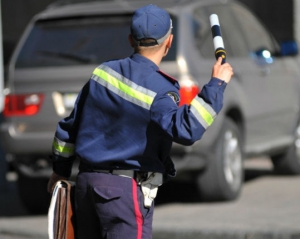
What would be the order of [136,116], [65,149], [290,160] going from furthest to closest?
[290,160], [65,149], [136,116]

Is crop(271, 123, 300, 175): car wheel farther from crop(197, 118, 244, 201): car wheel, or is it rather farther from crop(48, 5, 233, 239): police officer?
crop(48, 5, 233, 239): police officer

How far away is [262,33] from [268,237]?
3.16 meters

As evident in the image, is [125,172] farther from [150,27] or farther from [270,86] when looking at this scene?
[270,86]

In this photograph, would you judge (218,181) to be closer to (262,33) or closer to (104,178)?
(262,33)

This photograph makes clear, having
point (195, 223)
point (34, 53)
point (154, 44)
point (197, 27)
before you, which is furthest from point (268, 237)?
point (154, 44)

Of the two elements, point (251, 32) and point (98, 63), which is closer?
point (98, 63)

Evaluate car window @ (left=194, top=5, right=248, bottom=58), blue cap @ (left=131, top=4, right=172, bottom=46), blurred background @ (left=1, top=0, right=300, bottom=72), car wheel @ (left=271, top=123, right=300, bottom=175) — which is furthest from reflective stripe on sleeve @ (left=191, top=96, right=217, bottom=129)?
blurred background @ (left=1, top=0, right=300, bottom=72)

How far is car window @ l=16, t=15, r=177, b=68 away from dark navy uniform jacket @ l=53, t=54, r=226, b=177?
3.89 metres

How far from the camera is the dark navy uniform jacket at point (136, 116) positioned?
389 cm

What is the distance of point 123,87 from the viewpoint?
4082 mm

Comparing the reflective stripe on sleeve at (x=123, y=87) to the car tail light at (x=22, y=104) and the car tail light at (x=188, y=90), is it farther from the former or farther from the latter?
the car tail light at (x=22, y=104)

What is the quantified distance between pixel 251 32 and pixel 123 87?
5.57 metres

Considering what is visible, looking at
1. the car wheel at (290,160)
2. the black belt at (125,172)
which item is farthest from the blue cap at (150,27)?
the car wheel at (290,160)

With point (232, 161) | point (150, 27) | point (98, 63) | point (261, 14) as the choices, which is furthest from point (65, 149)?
point (261, 14)
